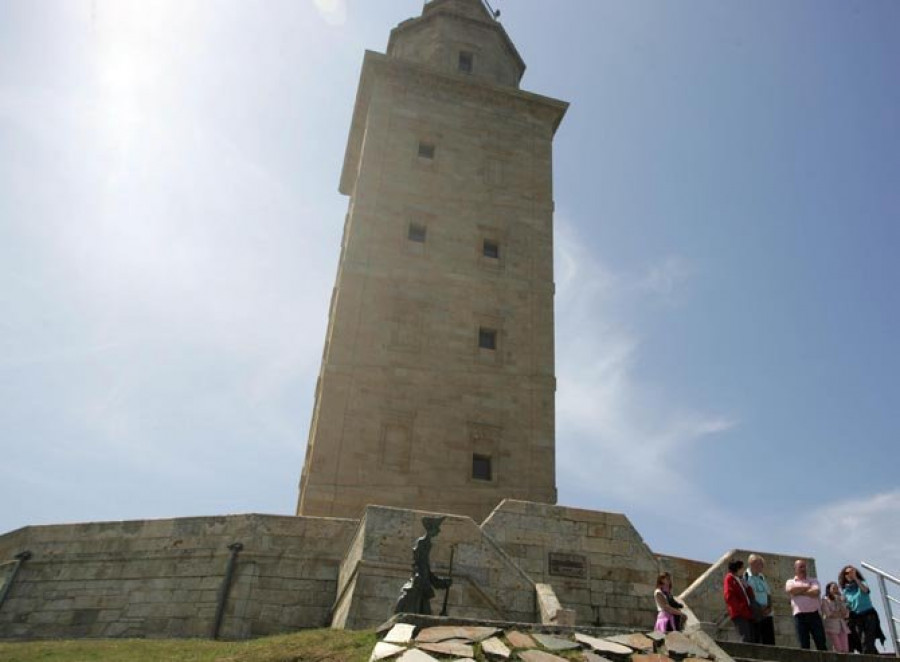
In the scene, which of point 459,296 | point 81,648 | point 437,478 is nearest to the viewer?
point 81,648

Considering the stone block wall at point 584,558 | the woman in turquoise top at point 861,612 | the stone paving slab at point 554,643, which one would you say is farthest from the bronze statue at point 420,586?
the woman in turquoise top at point 861,612

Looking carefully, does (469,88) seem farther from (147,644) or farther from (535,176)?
(147,644)

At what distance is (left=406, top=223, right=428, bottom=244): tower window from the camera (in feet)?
84.1

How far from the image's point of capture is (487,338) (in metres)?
24.6

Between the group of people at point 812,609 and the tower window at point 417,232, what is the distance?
16601 mm

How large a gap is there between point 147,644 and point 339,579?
3.62 metres

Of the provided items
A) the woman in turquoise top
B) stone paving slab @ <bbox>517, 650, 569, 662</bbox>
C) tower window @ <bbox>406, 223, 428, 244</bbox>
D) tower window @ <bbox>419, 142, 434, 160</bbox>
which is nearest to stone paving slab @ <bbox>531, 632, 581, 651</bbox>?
stone paving slab @ <bbox>517, 650, 569, 662</bbox>

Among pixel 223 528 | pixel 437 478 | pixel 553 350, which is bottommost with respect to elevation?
pixel 223 528

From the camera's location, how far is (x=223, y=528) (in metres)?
15.5

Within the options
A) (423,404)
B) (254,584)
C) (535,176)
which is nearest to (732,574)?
(254,584)

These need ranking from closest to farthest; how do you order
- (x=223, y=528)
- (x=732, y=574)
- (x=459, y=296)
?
(x=732, y=574) → (x=223, y=528) → (x=459, y=296)

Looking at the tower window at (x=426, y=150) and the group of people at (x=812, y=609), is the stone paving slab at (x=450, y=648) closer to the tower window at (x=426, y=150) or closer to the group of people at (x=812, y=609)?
the group of people at (x=812, y=609)

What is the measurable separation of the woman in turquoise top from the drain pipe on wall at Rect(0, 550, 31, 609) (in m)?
16.8

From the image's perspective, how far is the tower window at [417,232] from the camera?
2564 cm
